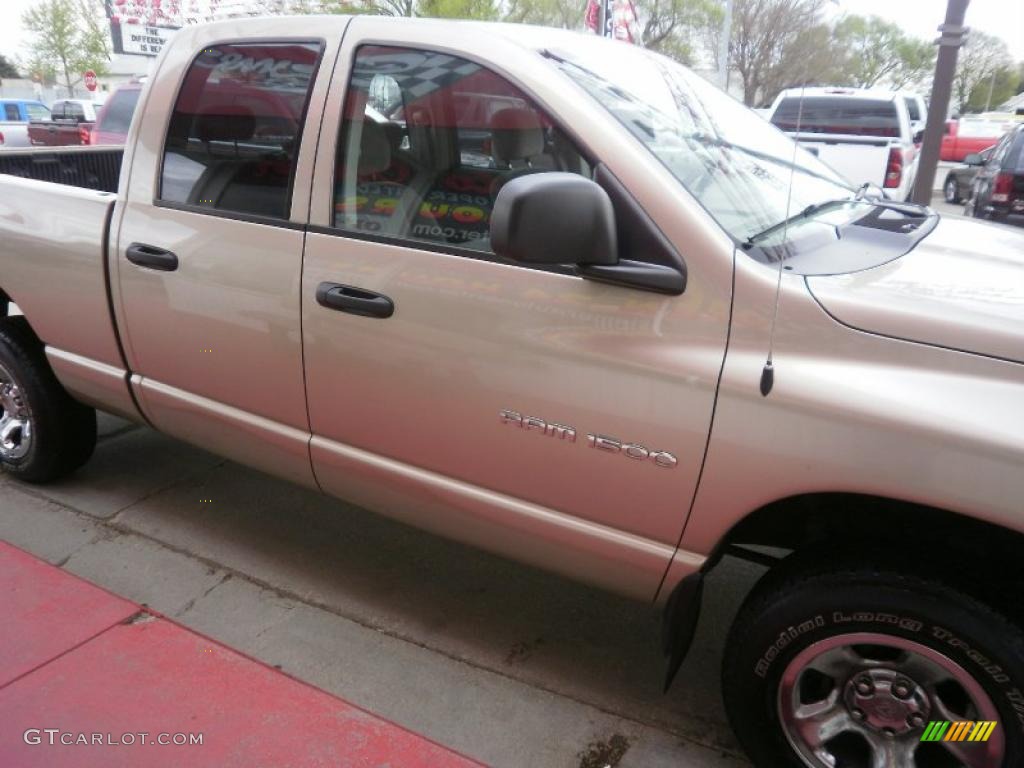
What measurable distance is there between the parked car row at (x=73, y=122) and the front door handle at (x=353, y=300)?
5.69m

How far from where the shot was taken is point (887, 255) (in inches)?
84.3

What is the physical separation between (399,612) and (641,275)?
5.32ft

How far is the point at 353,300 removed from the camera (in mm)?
2387

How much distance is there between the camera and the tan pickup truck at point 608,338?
1797mm

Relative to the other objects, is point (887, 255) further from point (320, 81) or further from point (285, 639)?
point (285, 639)

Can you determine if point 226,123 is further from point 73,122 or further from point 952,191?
point 952,191

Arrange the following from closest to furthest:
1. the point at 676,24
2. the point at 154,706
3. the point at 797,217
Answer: the point at 797,217, the point at 154,706, the point at 676,24

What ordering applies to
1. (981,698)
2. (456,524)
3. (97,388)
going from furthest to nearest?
(97,388) → (456,524) → (981,698)

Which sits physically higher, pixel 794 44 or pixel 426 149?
pixel 794 44

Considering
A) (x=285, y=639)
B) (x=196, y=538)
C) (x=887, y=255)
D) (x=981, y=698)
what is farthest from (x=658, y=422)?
(x=196, y=538)

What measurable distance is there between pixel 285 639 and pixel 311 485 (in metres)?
0.53

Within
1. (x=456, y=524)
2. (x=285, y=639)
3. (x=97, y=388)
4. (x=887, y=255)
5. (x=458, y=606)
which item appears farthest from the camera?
(x=97, y=388)

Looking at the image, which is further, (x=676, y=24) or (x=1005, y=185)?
(x=676, y=24)

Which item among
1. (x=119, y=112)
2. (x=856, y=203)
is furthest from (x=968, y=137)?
(x=856, y=203)
